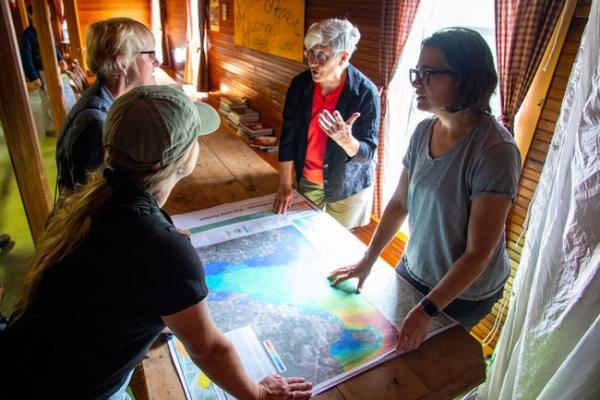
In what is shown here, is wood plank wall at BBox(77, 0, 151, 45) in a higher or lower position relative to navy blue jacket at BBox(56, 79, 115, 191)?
higher

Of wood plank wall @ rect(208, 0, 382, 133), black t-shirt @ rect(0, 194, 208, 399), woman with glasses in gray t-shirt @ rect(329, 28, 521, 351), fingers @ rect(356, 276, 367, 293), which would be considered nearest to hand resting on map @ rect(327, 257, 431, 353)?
woman with glasses in gray t-shirt @ rect(329, 28, 521, 351)

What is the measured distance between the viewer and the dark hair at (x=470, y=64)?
2.96 ft

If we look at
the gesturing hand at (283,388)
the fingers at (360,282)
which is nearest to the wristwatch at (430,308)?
the fingers at (360,282)

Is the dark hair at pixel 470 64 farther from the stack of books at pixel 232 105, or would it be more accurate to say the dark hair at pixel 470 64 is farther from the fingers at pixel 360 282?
the stack of books at pixel 232 105

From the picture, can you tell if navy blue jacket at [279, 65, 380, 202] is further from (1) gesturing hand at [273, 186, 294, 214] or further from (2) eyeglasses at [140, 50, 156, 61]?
(2) eyeglasses at [140, 50, 156, 61]

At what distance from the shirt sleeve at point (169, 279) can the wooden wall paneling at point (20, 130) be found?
64.0 inches

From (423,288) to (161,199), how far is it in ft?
2.56

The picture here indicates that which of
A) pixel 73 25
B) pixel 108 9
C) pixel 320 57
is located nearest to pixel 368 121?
pixel 320 57

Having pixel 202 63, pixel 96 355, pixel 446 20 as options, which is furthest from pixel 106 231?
pixel 202 63

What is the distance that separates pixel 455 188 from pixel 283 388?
624 mm

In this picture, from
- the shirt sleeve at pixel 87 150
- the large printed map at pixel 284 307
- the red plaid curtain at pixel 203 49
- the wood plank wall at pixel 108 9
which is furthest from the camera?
the wood plank wall at pixel 108 9

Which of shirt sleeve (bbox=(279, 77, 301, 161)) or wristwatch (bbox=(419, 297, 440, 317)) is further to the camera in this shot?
shirt sleeve (bbox=(279, 77, 301, 161))

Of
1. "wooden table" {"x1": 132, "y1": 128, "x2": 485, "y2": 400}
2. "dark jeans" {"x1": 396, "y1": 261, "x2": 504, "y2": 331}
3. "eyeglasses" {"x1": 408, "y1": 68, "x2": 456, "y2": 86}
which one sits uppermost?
"eyeglasses" {"x1": 408, "y1": 68, "x2": 456, "y2": 86}

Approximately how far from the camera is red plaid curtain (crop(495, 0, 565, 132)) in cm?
146
